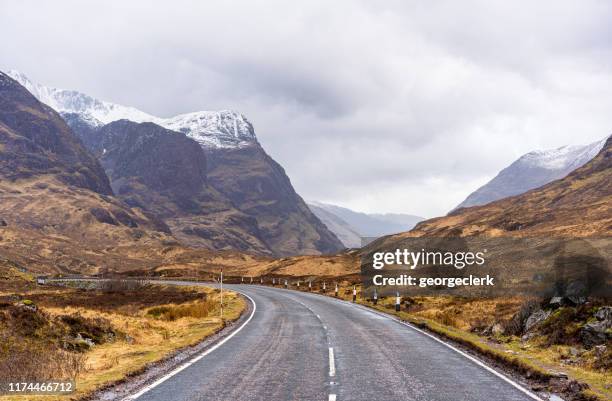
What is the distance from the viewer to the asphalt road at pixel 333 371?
9594 millimetres

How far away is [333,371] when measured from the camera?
11711 millimetres

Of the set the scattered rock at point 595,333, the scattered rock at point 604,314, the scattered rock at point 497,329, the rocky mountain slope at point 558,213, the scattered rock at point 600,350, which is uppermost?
the rocky mountain slope at point 558,213

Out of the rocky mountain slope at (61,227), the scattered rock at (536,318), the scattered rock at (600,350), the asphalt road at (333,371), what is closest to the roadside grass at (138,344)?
the asphalt road at (333,371)

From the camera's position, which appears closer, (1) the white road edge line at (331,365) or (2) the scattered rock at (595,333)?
(1) the white road edge line at (331,365)

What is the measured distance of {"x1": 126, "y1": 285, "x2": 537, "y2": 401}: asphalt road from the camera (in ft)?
31.5

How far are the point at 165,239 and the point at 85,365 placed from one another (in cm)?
17198

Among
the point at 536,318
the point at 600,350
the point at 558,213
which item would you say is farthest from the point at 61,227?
the point at 600,350

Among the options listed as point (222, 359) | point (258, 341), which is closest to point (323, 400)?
point (222, 359)

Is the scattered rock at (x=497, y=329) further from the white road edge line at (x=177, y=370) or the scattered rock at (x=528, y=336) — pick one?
the white road edge line at (x=177, y=370)

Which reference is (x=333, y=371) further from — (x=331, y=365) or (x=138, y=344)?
(x=138, y=344)

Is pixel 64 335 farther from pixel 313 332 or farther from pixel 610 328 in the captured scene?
pixel 610 328

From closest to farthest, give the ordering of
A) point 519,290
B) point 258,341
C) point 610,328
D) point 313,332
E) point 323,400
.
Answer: point 323,400 < point 610,328 < point 258,341 < point 313,332 < point 519,290

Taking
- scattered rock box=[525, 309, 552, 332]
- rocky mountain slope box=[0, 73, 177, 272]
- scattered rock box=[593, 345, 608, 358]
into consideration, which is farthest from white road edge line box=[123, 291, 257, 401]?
rocky mountain slope box=[0, 73, 177, 272]

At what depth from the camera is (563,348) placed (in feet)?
49.6
